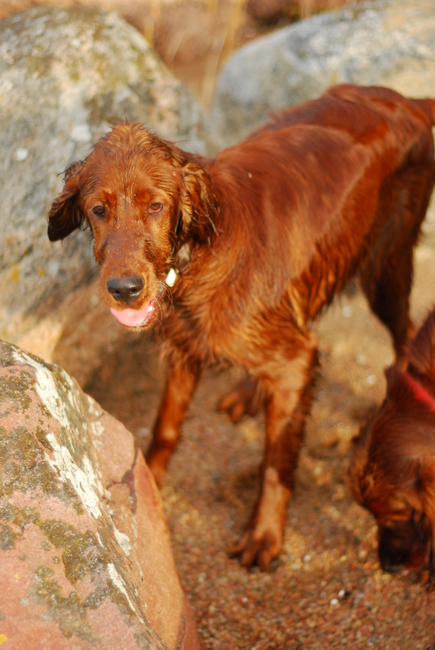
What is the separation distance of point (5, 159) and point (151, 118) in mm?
999

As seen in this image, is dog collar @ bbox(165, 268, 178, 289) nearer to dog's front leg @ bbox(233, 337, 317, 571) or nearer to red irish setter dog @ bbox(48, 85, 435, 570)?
red irish setter dog @ bbox(48, 85, 435, 570)

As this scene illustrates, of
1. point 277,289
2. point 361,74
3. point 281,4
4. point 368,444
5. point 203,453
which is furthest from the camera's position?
point 281,4

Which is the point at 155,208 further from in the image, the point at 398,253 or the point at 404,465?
the point at 398,253

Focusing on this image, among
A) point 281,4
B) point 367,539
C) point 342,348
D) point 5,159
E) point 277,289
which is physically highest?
point 5,159

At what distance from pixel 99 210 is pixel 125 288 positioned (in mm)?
360

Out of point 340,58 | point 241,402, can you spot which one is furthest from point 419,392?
point 340,58

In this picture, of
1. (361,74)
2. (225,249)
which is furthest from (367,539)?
(361,74)

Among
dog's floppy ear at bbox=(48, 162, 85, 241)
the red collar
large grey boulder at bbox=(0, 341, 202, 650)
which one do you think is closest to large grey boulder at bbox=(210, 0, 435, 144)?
dog's floppy ear at bbox=(48, 162, 85, 241)

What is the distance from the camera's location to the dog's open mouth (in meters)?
2.37

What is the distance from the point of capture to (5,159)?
3299 mm

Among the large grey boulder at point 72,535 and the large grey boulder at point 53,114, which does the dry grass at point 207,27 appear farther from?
the large grey boulder at point 72,535

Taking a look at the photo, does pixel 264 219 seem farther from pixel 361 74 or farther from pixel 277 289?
pixel 361 74

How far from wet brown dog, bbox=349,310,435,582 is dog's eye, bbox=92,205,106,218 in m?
1.44

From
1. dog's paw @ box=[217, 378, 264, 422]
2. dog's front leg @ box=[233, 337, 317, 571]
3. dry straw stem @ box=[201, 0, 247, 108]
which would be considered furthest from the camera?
dry straw stem @ box=[201, 0, 247, 108]
